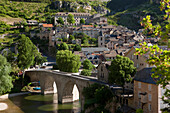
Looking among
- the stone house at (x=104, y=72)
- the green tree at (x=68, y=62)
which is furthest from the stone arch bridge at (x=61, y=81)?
the green tree at (x=68, y=62)

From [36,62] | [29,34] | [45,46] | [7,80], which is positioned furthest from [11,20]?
[7,80]

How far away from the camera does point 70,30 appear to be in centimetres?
10269

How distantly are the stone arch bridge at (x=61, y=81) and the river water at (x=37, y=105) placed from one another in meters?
2.64

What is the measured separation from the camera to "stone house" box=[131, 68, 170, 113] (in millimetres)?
24938

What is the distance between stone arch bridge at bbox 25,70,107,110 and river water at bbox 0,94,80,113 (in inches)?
104

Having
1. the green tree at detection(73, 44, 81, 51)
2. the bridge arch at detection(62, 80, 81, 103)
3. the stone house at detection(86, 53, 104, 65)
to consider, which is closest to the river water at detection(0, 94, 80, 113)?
the bridge arch at detection(62, 80, 81, 103)

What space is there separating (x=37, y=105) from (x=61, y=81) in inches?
289

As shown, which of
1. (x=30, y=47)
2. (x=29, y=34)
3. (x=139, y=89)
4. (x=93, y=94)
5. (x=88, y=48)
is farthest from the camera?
(x=29, y=34)

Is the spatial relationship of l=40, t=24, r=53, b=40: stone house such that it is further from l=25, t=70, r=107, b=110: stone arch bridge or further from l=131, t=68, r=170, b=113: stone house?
l=131, t=68, r=170, b=113: stone house

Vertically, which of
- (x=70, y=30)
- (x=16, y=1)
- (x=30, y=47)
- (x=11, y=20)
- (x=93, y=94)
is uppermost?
(x=16, y=1)

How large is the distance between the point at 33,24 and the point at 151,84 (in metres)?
107

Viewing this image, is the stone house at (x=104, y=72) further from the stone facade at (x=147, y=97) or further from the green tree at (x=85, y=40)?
the green tree at (x=85, y=40)

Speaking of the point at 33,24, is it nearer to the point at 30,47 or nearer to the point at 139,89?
the point at 30,47

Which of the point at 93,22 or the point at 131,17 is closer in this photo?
the point at 93,22
